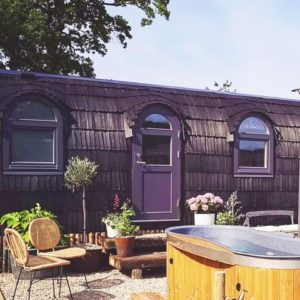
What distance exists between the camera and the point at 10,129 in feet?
23.6

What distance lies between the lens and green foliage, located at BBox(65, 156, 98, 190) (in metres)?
7.17

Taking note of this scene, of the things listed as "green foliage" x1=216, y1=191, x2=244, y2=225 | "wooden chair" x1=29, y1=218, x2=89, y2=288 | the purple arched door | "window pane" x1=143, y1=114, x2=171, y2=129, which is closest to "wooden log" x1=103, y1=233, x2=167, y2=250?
the purple arched door

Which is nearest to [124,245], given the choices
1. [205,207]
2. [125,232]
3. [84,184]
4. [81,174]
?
[125,232]

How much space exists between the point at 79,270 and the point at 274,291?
12.9ft

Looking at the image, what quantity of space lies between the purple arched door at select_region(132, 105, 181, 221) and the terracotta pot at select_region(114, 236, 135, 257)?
3.88 ft

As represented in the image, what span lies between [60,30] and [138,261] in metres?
14.1

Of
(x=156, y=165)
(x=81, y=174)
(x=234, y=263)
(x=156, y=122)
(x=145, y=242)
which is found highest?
(x=156, y=122)

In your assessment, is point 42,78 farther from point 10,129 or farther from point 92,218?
point 92,218

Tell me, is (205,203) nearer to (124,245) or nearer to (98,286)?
(124,245)

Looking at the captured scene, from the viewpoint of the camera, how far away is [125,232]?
7102 millimetres

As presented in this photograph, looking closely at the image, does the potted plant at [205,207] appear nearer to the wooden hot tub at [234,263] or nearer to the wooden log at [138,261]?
the wooden log at [138,261]

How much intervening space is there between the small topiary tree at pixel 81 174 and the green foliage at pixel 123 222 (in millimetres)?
424

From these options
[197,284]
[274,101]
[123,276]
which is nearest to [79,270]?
[123,276]

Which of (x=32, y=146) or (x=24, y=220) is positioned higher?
(x=32, y=146)
